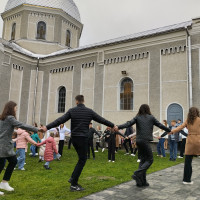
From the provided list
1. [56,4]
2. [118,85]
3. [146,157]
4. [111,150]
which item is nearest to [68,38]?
[56,4]

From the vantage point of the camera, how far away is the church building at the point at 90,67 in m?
17.0

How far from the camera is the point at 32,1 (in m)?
27.4

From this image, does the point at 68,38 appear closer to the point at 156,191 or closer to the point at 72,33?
the point at 72,33

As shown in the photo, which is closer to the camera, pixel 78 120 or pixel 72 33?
pixel 78 120

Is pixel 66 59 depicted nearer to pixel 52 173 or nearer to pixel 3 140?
pixel 52 173

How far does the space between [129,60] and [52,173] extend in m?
13.9

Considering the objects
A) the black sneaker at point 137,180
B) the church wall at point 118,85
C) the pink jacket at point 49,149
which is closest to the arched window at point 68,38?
the church wall at point 118,85

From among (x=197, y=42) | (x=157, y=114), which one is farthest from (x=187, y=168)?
(x=197, y=42)

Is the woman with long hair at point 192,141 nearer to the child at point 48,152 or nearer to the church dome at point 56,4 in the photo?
the child at point 48,152

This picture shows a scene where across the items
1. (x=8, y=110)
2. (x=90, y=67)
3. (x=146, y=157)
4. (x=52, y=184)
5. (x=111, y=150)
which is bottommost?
(x=52, y=184)

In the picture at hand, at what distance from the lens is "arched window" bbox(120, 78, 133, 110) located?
63.0 ft

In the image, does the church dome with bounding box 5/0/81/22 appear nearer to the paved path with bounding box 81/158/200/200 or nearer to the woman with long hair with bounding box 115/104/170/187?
the woman with long hair with bounding box 115/104/170/187

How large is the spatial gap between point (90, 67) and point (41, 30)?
33.1 ft

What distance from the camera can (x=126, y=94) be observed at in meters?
19.4
